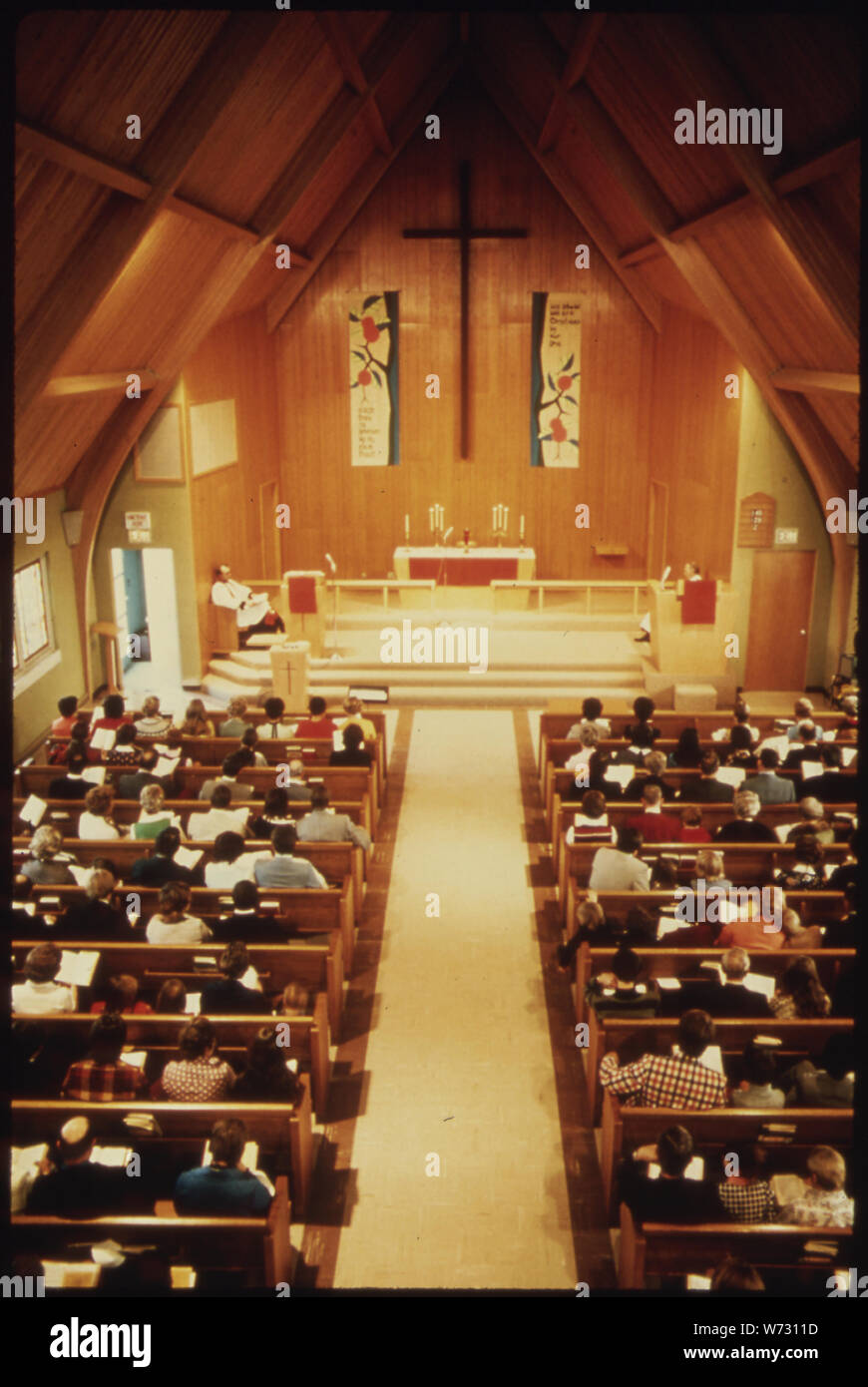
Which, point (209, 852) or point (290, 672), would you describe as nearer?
point (209, 852)

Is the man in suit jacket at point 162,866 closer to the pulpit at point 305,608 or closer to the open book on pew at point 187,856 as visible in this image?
the open book on pew at point 187,856

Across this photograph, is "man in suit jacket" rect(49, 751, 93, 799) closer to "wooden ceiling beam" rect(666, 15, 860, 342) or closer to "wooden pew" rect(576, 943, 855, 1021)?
"wooden pew" rect(576, 943, 855, 1021)

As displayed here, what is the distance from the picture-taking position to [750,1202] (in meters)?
4.60

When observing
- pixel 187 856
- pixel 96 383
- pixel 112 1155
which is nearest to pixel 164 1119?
pixel 112 1155

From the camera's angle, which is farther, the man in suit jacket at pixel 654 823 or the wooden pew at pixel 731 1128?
the man in suit jacket at pixel 654 823

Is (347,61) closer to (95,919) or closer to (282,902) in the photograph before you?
(282,902)

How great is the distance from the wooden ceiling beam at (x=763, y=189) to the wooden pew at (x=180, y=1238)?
22.0ft

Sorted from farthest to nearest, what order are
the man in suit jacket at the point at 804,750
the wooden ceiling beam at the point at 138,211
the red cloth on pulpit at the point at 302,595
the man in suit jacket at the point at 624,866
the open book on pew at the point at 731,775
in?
the red cloth on pulpit at the point at 302,595 → the man in suit jacket at the point at 804,750 → the open book on pew at the point at 731,775 → the wooden ceiling beam at the point at 138,211 → the man in suit jacket at the point at 624,866

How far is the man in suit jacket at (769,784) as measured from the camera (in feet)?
27.7

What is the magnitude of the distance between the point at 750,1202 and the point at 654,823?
346 centimetres

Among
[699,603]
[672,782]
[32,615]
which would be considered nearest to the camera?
[672,782]

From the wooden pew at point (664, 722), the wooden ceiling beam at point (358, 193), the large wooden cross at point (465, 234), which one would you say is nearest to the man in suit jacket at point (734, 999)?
the wooden pew at point (664, 722)

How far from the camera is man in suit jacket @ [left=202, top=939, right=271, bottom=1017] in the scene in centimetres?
575

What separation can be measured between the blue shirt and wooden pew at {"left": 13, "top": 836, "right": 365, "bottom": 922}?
3103 millimetres
